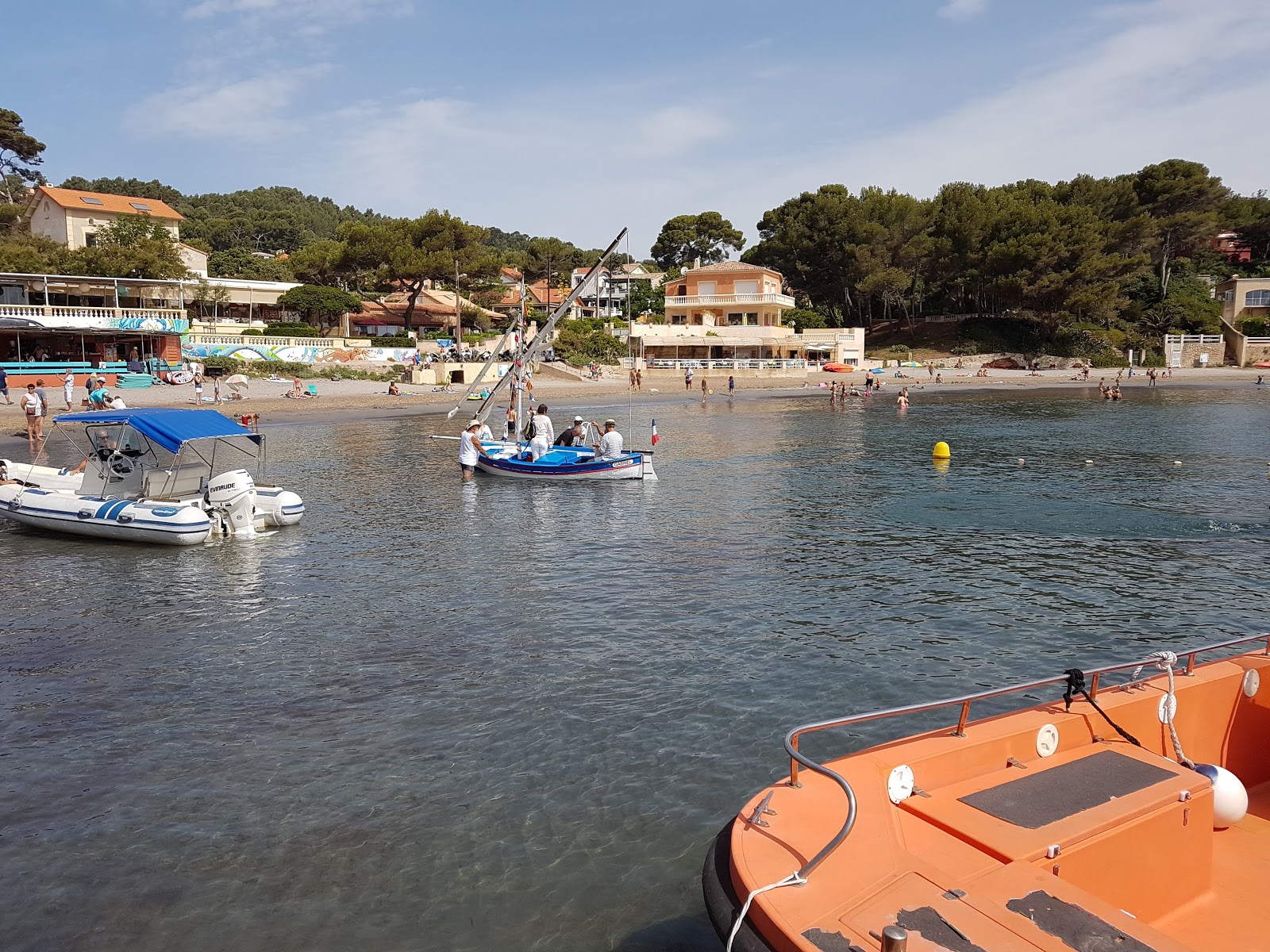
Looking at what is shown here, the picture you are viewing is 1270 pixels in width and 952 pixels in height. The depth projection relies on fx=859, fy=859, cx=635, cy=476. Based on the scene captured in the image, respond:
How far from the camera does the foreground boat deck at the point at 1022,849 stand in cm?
417

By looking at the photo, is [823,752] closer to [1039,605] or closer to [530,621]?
[530,621]

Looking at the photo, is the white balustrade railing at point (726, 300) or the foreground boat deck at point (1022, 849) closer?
the foreground boat deck at point (1022, 849)

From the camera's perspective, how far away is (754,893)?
4.39 meters

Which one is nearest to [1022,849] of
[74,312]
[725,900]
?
[725,900]

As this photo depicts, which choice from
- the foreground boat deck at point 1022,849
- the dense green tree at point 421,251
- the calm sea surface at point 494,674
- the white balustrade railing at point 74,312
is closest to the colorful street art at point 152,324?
the white balustrade railing at point 74,312

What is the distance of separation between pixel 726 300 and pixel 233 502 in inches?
2888

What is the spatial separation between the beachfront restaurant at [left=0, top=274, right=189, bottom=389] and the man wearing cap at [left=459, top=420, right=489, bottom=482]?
3250 cm

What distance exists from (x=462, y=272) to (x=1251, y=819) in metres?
72.9

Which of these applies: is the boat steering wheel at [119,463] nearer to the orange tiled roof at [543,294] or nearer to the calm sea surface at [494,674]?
the calm sea surface at [494,674]

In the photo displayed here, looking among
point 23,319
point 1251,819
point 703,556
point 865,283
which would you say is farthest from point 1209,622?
point 865,283

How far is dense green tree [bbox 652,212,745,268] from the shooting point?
406ft

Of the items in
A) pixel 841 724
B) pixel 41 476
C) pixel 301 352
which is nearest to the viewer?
pixel 841 724

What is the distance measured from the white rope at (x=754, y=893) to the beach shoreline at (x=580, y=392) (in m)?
39.1

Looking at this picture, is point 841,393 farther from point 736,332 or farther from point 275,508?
point 275,508
